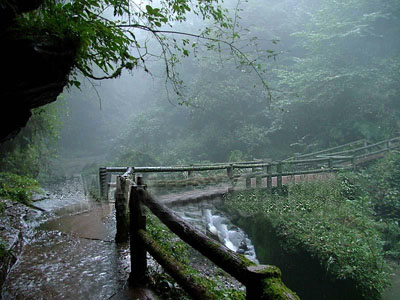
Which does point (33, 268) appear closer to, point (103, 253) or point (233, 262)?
point (103, 253)

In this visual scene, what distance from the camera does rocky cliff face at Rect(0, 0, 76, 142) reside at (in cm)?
287

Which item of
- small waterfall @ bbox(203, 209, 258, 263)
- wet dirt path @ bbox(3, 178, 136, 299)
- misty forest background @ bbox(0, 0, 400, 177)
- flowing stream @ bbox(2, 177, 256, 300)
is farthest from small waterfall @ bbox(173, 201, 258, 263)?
misty forest background @ bbox(0, 0, 400, 177)

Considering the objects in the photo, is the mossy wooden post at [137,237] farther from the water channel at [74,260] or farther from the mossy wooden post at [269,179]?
the mossy wooden post at [269,179]

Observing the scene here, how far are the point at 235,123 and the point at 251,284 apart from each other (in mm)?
21912

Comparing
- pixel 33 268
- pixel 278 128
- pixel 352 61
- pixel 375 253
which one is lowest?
pixel 375 253

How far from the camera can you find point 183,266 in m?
2.34

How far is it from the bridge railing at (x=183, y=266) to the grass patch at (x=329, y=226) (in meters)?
4.66

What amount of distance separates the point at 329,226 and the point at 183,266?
6.03 meters

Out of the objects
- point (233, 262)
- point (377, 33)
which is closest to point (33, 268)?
point (233, 262)

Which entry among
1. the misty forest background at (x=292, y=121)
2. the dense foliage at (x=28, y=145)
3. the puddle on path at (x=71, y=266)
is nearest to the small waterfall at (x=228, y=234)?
Answer: the misty forest background at (x=292, y=121)

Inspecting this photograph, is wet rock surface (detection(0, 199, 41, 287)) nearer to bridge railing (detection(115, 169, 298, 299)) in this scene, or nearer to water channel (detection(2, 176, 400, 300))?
water channel (detection(2, 176, 400, 300))

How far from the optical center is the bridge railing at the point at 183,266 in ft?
4.50

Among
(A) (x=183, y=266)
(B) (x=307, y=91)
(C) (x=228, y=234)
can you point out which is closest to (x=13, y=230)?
(A) (x=183, y=266)

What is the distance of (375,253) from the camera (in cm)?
654
